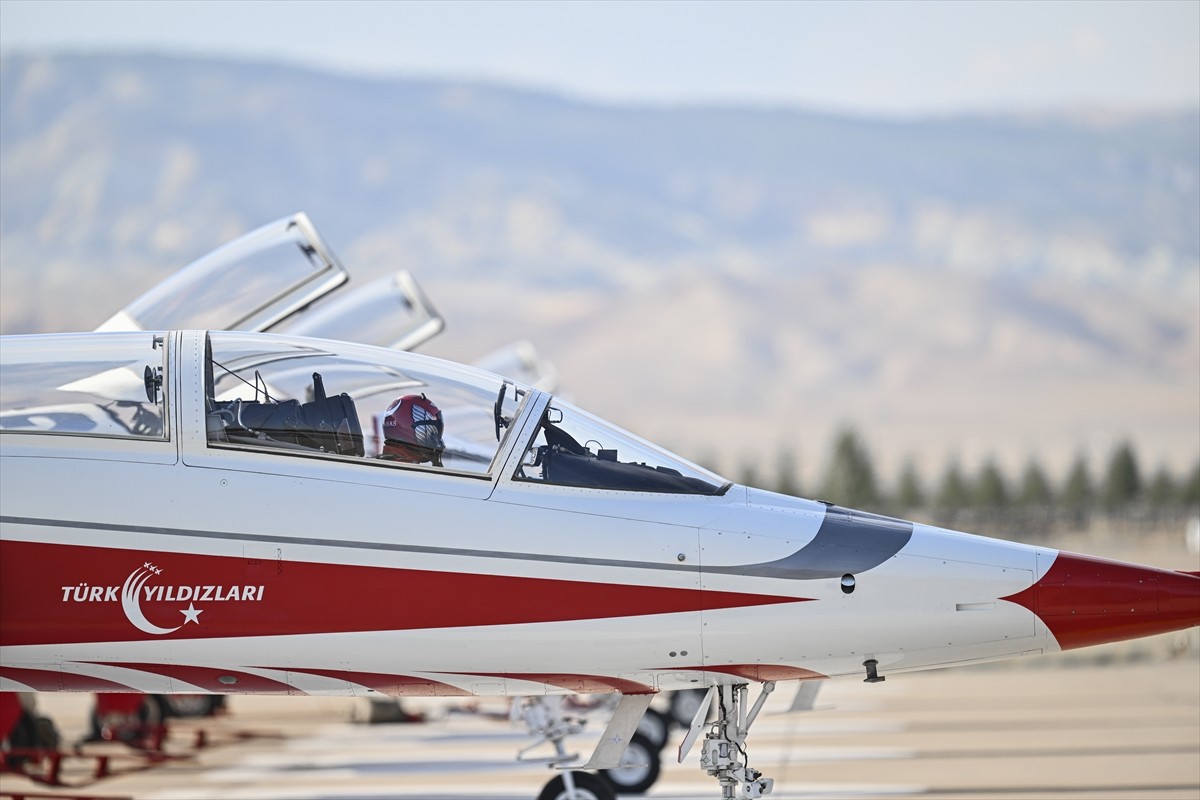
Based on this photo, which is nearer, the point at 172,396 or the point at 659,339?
the point at 172,396

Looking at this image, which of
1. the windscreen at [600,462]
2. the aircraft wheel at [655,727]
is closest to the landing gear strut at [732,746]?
the windscreen at [600,462]

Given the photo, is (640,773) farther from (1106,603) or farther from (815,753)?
(1106,603)

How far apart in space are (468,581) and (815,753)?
9531 mm

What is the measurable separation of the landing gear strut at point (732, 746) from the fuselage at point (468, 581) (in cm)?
36

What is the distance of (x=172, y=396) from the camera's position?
248 inches

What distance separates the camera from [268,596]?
239 inches

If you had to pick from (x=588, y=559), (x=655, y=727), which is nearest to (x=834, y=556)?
(x=588, y=559)

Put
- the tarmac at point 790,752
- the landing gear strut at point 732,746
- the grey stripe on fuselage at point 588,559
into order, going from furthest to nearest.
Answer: the tarmac at point 790,752 → the landing gear strut at point 732,746 → the grey stripe on fuselage at point 588,559

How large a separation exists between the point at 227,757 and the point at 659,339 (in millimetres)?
166807

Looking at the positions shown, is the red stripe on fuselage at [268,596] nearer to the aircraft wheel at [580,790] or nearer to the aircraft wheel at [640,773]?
the aircraft wheel at [580,790]

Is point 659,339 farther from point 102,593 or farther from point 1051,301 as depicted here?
point 102,593

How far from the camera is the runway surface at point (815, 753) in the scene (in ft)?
40.0

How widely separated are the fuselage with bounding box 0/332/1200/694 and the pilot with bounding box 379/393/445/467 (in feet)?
0.39

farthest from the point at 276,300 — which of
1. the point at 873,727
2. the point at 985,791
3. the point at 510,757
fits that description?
the point at 873,727
